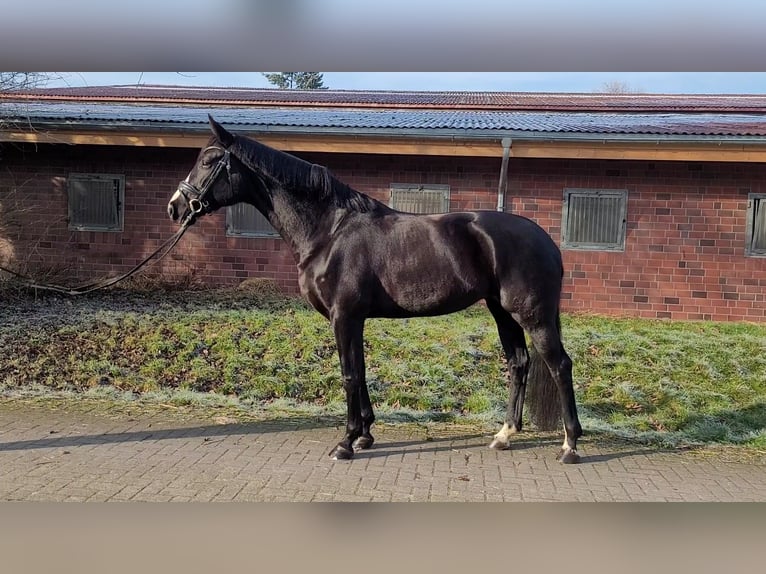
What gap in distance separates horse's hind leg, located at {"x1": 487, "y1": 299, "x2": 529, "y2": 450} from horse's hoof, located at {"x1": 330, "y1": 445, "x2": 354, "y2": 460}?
1086 mm

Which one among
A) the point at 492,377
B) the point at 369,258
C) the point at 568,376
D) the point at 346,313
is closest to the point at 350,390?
the point at 346,313

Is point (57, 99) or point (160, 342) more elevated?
point (57, 99)

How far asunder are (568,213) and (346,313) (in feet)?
22.6

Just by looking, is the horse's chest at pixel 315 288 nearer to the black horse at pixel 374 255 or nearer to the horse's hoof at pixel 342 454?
the black horse at pixel 374 255

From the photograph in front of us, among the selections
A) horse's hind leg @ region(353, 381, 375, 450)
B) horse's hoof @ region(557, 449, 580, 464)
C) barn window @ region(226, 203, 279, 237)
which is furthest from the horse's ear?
barn window @ region(226, 203, 279, 237)

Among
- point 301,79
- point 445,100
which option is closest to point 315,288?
point 445,100

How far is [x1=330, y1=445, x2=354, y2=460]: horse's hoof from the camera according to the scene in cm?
418

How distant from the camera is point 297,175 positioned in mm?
4281

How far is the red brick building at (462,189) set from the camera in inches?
373

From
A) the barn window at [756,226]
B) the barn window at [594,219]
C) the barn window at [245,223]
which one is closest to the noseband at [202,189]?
the barn window at [245,223]

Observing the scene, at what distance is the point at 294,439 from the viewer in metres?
4.65

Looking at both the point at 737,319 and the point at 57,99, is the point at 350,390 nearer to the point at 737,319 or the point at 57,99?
the point at 737,319
